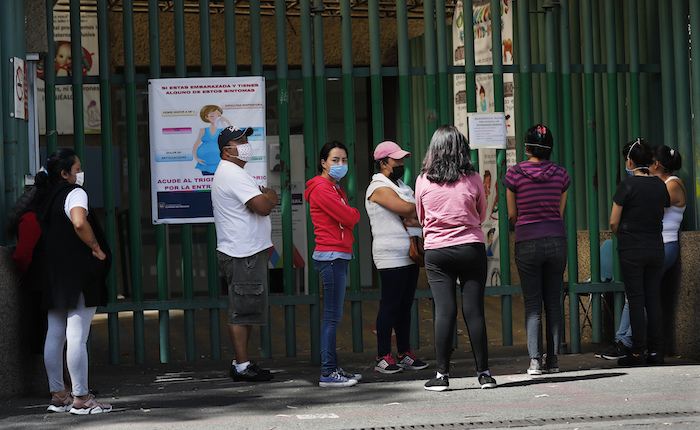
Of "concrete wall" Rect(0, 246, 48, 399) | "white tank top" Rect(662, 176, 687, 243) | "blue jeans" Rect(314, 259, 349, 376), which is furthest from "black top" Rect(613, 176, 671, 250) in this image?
"concrete wall" Rect(0, 246, 48, 399)

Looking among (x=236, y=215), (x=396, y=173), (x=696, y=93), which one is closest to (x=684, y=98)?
(x=696, y=93)

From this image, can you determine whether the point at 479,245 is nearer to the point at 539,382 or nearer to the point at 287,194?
the point at 539,382

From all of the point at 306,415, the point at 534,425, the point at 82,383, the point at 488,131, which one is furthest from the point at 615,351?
the point at 82,383

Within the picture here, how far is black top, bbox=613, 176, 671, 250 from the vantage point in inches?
285

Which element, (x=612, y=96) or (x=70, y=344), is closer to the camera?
(x=70, y=344)

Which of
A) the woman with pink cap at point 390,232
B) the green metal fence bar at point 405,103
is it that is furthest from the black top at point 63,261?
the green metal fence bar at point 405,103

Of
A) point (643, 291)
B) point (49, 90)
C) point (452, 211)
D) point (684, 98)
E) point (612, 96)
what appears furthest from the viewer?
point (612, 96)

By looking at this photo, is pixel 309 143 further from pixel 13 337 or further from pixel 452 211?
pixel 13 337

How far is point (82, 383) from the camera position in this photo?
5.86 meters

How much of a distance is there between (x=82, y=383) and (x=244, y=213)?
1680 millimetres

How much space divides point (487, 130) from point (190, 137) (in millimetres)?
2510

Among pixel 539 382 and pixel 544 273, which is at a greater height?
pixel 544 273

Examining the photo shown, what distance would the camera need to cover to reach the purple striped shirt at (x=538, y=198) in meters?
6.73

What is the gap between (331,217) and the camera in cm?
677
